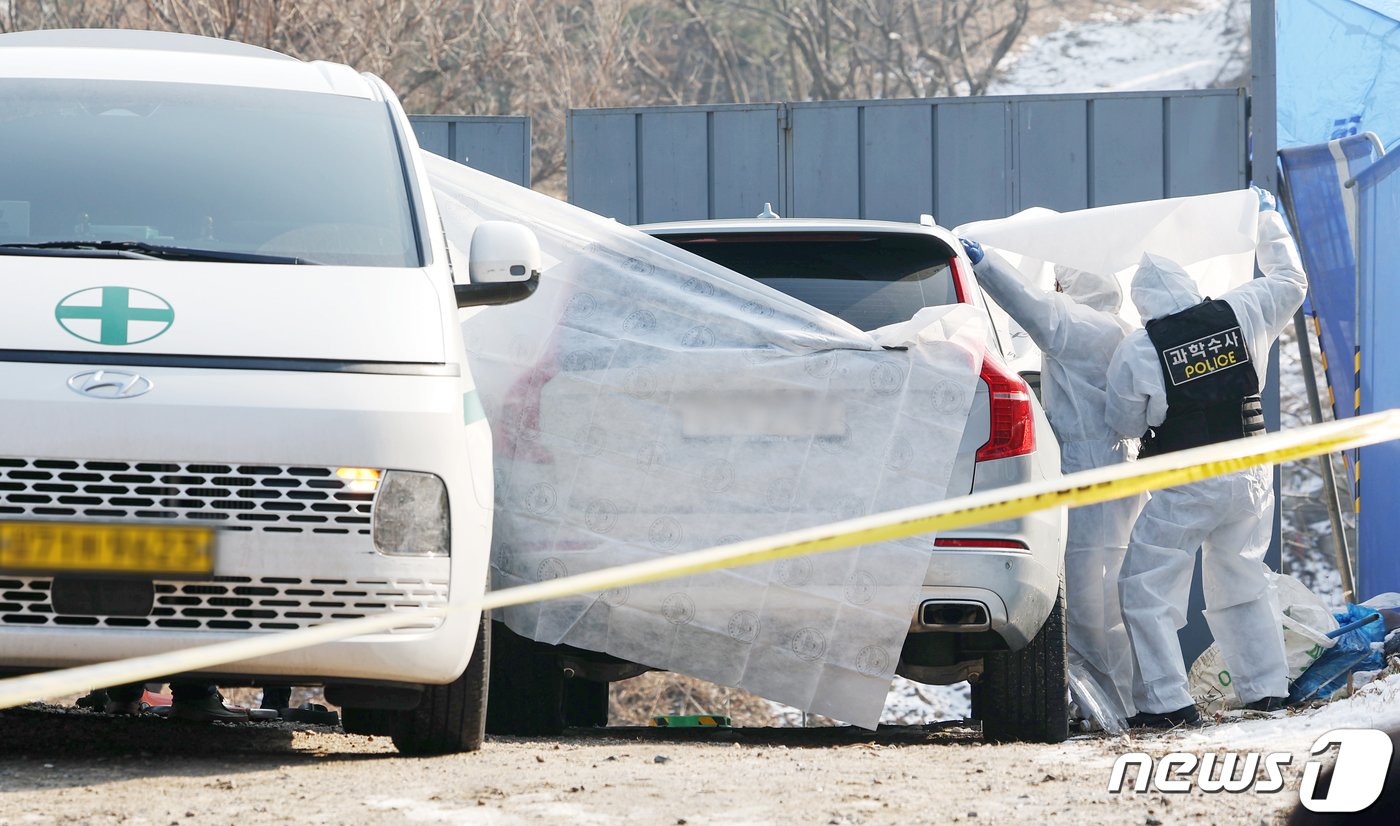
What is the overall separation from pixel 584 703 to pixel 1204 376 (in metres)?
3.09

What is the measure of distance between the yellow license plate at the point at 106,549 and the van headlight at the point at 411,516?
396mm

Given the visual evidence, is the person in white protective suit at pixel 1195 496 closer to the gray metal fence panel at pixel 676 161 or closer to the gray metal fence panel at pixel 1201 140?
the gray metal fence panel at pixel 1201 140

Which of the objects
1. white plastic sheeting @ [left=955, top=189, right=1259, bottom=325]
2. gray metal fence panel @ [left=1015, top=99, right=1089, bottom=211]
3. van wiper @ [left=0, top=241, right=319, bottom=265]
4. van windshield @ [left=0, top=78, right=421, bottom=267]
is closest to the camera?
van wiper @ [left=0, top=241, right=319, bottom=265]

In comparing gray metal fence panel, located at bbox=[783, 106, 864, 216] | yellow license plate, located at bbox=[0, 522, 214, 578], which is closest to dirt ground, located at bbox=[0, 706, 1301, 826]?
yellow license plate, located at bbox=[0, 522, 214, 578]

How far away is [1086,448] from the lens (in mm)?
6746

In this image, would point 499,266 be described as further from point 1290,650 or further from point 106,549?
point 1290,650

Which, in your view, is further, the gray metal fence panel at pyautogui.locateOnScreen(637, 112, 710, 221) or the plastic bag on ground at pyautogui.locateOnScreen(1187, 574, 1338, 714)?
the gray metal fence panel at pyautogui.locateOnScreen(637, 112, 710, 221)

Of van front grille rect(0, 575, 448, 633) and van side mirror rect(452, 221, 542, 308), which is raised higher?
van side mirror rect(452, 221, 542, 308)

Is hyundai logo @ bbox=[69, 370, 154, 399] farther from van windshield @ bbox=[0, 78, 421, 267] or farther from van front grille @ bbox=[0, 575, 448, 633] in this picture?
van windshield @ bbox=[0, 78, 421, 267]

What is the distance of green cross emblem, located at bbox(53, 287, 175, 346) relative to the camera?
3.91 metres

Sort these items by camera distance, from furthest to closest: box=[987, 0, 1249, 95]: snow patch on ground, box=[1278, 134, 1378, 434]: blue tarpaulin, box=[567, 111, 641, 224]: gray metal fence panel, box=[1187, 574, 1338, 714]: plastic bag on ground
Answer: box=[987, 0, 1249, 95]: snow patch on ground, box=[567, 111, 641, 224]: gray metal fence panel, box=[1278, 134, 1378, 434]: blue tarpaulin, box=[1187, 574, 1338, 714]: plastic bag on ground

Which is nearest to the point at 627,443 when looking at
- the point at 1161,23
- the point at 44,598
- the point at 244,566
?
the point at 244,566

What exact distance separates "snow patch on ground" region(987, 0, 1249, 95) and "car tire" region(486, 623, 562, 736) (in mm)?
32571

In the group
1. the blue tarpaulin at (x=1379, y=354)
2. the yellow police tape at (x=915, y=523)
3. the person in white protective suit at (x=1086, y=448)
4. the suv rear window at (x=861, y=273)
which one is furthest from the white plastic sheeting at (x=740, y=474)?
the blue tarpaulin at (x=1379, y=354)
